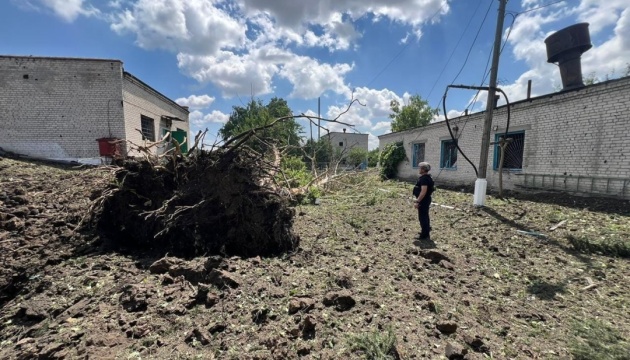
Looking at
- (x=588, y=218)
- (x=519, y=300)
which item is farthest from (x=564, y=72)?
(x=519, y=300)

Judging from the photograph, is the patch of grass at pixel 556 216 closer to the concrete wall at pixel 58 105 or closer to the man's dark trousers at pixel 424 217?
the man's dark trousers at pixel 424 217

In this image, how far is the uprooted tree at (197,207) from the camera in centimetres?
399

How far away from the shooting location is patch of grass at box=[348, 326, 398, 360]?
6.65 ft

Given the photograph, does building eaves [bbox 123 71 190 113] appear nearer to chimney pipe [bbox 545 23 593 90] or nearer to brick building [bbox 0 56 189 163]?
brick building [bbox 0 56 189 163]

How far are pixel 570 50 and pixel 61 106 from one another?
18113 millimetres

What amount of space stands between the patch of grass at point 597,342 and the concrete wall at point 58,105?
13.8 meters

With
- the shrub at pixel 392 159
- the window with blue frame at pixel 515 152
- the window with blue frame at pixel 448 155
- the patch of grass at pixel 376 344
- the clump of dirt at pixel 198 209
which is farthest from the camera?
the shrub at pixel 392 159

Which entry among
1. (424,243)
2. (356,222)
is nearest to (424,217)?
(424,243)

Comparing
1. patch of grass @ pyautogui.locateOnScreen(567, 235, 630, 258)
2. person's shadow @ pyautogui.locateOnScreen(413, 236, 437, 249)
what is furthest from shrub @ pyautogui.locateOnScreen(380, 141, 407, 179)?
person's shadow @ pyautogui.locateOnScreen(413, 236, 437, 249)

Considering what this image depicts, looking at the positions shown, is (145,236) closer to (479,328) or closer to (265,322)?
(265,322)

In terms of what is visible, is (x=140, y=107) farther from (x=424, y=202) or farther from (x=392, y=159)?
(x=392, y=159)

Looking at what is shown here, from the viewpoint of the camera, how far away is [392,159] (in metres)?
17.7

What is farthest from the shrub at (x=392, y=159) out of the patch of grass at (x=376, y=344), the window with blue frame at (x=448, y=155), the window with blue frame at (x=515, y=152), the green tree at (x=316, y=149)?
the patch of grass at (x=376, y=344)

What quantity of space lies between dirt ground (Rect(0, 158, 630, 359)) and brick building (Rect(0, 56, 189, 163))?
733cm
